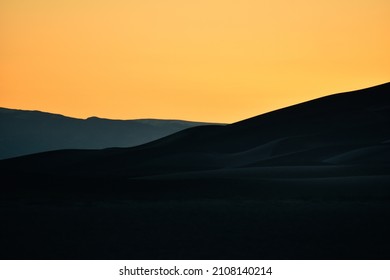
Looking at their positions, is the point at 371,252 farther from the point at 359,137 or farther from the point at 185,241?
the point at 359,137

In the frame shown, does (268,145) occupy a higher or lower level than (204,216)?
higher

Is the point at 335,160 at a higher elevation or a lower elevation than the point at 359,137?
lower

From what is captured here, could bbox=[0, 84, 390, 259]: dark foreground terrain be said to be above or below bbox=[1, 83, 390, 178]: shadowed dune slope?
below

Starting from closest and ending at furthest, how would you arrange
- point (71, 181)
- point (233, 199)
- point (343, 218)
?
1. point (343, 218)
2. point (233, 199)
3. point (71, 181)

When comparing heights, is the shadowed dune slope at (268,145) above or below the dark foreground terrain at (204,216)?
above

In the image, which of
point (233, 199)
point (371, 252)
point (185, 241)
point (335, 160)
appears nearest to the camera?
point (371, 252)

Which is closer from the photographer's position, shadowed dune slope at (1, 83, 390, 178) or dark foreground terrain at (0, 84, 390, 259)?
dark foreground terrain at (0, 84, 390, 259)

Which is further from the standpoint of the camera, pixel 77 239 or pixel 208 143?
pixel 208 143

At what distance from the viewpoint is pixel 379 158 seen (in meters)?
87.7

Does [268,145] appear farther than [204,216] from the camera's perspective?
Yes

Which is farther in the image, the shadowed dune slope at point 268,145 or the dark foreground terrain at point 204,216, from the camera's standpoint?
the shadowed dune slope at point 268,145

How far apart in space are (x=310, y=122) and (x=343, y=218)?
111376mm
